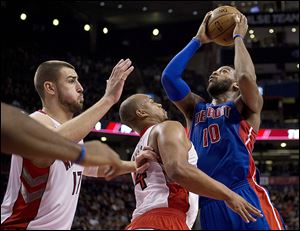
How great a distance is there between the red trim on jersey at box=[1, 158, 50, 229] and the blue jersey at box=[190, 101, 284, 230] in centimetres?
142

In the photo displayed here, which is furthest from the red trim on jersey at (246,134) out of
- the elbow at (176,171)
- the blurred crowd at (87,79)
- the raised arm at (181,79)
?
the blurred crowd at (87,79)

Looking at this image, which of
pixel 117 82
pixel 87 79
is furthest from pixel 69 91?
pixel 87 79

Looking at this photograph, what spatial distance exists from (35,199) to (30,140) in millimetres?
1309

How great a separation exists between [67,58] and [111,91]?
2259 cm

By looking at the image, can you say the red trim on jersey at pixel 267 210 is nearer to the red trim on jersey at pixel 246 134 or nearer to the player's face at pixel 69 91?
the red trim on jersey at pixel 246 134

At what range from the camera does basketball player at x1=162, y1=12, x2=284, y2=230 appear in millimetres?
4035

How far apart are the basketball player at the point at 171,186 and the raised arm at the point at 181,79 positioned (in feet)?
2.47

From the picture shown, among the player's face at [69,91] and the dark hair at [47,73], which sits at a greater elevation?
the dark hair at [47,73]

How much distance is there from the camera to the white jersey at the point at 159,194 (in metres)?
3.38

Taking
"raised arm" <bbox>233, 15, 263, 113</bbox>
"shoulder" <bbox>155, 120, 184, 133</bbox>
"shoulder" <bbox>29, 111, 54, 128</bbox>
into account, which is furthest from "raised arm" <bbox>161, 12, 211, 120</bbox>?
"shoulder" <bbox>29, 111, 54, 128</bbox>

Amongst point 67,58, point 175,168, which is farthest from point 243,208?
point 67,58

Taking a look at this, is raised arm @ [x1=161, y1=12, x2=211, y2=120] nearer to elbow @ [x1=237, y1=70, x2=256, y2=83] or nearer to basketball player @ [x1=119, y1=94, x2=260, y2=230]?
elbow @ [x1=237, y1=70, x2=256, y2=83]

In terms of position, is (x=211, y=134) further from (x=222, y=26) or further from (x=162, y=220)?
(x=162, y=220)

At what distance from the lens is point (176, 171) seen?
3096 mm
